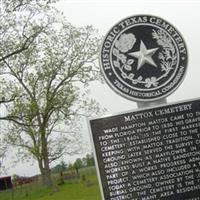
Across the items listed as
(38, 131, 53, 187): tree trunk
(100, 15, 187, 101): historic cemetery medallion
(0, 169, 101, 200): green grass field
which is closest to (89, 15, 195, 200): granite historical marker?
(100, 15, 187, 101): historic cemetery medallion

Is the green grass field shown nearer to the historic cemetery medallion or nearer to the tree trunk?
the tree trunk

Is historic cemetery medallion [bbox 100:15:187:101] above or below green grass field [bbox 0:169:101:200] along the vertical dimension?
above

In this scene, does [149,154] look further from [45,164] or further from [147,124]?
[45,164]

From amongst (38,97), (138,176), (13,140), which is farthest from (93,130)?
(13,140)

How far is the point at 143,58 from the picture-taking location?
25.2 feet

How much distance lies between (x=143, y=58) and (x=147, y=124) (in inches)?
A: 34.8

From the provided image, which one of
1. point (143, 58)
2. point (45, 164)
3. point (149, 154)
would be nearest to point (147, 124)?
point (149, 154)

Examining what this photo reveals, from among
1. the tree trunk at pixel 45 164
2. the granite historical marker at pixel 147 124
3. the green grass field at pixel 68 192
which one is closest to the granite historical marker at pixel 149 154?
the granite historical marker at pixel 147 124

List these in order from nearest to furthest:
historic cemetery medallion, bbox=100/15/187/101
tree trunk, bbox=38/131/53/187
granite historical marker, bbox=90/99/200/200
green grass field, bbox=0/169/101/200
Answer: granite historical marker, bbox=90/99/200/200, historic cemetery medallion, bbox=100/15/187/101, green grass field, bbox=0/169/101/200, tree trunk, bbox=38/131/53/187

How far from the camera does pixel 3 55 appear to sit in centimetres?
2812

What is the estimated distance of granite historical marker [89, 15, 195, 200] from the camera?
741cm

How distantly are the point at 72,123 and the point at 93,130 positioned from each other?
32125mm

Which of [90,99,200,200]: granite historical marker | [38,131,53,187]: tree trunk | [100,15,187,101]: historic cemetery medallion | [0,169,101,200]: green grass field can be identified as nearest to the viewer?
[90,99,200,200]: granite historical marker

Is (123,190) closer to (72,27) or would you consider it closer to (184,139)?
(184,139)
